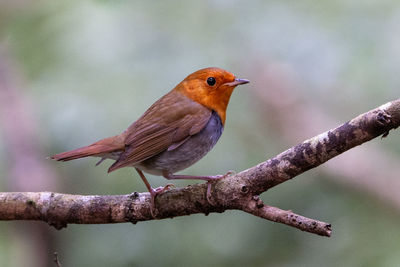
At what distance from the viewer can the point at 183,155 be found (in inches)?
151

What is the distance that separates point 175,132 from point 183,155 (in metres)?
0.21

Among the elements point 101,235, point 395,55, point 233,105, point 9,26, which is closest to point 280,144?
point 233,105

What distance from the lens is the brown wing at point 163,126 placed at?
149 inches

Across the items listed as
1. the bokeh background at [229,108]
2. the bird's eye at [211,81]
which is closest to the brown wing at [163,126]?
the bird's eye at [211,81]

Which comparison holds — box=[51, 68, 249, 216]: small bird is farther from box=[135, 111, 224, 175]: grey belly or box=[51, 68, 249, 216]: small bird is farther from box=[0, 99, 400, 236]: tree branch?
box=[0, 99, 400, 236]: tree branch

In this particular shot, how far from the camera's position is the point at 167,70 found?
15.6 feet

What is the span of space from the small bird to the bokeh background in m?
0.37

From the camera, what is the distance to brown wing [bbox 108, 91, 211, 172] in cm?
378

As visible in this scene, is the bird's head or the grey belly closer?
the grey belly

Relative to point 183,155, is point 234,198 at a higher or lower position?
lower

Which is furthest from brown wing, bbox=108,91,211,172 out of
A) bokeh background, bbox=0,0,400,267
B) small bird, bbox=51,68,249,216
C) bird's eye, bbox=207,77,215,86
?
bokeh background, bbox=0,0,400,267

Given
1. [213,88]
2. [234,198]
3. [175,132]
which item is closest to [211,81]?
[213,88]

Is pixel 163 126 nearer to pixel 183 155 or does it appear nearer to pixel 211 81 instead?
pixel 183 155

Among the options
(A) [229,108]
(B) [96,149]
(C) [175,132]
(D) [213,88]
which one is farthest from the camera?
(A) [229,108]
